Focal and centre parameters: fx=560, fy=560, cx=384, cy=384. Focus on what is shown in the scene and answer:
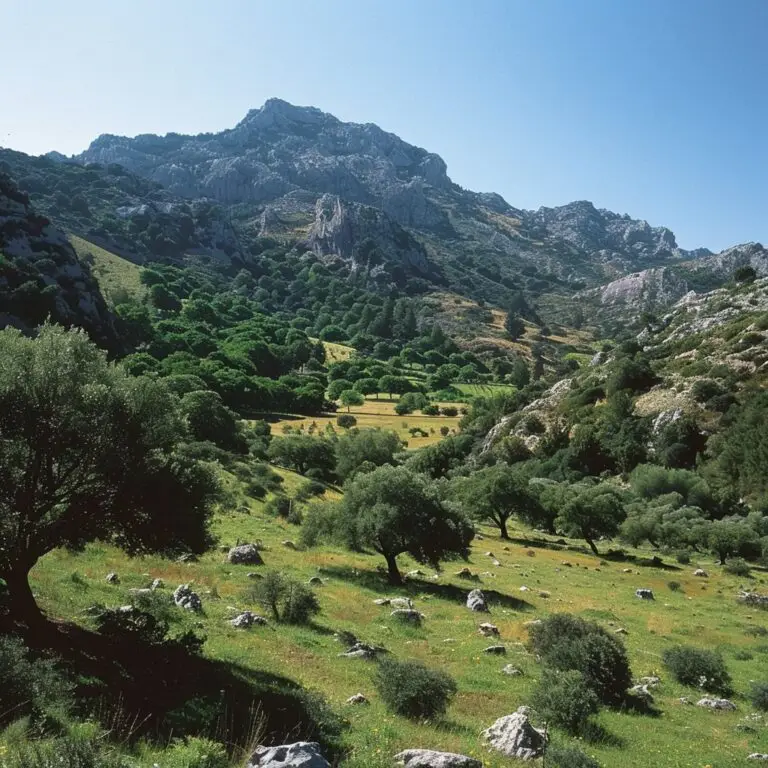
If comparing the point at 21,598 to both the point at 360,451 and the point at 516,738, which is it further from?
the point at 360,451

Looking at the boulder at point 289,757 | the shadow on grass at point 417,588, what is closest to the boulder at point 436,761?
the boulder at point 289,757

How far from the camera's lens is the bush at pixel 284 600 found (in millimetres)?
22469

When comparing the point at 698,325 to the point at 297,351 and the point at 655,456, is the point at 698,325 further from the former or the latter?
the point at 297,351

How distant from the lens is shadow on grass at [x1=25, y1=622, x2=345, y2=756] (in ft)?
38.4

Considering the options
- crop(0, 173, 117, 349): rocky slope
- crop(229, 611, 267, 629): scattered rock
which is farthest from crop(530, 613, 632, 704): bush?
crop(0, 173, 117, 349): rocky slope

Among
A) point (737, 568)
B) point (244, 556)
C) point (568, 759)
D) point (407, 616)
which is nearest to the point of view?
A: point (568, 759)

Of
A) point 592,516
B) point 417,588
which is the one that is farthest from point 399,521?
point 592,516

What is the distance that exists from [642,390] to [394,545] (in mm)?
83924

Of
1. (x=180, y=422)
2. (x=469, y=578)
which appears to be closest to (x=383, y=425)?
(x=469, y=578)

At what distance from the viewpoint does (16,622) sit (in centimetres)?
1476

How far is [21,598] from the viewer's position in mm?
14945

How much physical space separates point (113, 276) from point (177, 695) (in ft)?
646

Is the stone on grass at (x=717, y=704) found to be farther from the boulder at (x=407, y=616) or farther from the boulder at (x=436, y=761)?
the boulder at (x=436, y=761)

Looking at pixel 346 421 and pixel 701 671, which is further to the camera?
pixel 346 421
